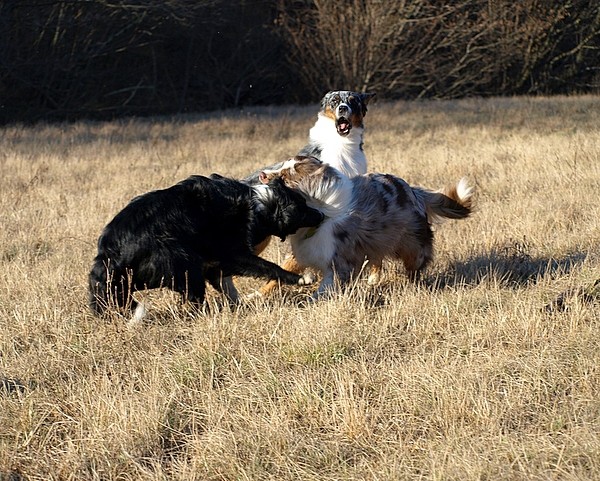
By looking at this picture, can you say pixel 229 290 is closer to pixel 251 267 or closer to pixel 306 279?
pixel 251 267

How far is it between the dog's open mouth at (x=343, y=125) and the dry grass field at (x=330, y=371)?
1.19 metres

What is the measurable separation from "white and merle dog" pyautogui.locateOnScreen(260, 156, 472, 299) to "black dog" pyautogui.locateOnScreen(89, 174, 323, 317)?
15 cm

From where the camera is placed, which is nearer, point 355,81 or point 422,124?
point 422,124

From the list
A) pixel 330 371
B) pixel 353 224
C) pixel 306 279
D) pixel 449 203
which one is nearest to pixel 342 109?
pixel 449 203

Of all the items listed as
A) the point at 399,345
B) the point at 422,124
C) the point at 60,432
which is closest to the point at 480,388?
the point at 399,345

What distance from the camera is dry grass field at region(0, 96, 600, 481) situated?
3312 mm

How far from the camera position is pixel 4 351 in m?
4.52

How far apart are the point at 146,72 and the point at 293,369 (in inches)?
840

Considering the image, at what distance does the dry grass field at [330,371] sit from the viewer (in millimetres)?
3312

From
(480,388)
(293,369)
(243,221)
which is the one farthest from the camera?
(243,221)

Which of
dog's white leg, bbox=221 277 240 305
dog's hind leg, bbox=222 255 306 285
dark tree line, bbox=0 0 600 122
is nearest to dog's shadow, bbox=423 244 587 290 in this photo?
dog's hind leg, bbox=222 255 306 285

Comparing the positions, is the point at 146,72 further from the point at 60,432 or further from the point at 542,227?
the point at 60,432

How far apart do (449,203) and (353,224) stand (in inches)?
43.0

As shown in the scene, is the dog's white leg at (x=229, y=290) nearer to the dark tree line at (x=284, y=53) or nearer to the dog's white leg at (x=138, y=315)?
the dog's white leg at (x=138, y=315)
